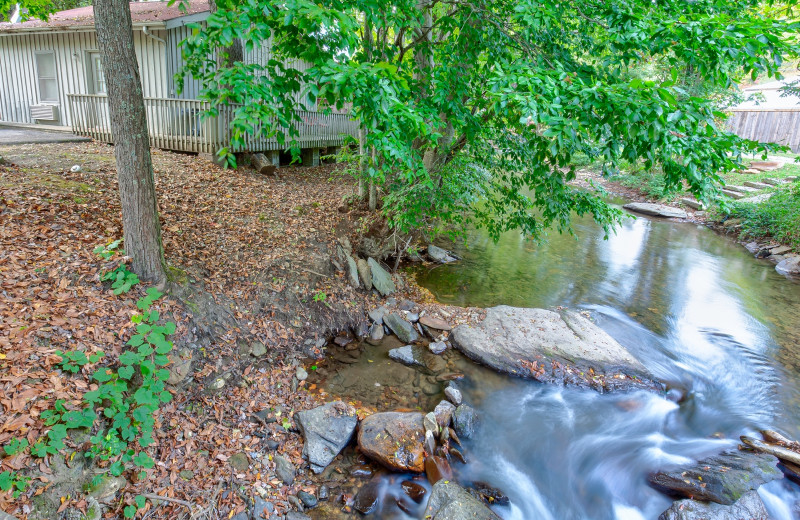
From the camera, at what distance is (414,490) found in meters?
4.34

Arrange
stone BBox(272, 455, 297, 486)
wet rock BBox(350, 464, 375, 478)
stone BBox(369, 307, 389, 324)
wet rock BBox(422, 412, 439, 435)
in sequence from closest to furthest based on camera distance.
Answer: stone BBox(272, 455, 297, 486), wet rock BBox(350, 464, 375, 478), wet rock BBox(422, 412, 439, 435), stone BBox(369, 307, 389, 324)

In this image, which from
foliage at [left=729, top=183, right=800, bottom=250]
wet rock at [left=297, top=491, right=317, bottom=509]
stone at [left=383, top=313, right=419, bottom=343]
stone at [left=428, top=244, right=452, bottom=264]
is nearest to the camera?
wet rock at [left=297, top=491, right=317, bottom=509]

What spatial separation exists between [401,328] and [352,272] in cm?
139

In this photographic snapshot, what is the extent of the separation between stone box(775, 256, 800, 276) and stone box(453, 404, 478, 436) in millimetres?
10734

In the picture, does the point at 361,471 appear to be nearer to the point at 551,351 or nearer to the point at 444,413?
the point at 444,413

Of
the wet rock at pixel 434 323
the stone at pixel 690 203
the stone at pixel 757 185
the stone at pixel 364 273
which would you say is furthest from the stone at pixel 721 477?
the stone at pixel 757 185

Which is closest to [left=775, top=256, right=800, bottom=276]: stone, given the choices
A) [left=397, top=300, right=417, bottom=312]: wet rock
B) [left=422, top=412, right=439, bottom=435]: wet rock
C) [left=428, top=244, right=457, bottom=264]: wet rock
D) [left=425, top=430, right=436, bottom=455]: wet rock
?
[left=428, top=244, right=457, bottom=264]: wet rock

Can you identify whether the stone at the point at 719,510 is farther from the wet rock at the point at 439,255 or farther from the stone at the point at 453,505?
the wet rock at the point at 439,255

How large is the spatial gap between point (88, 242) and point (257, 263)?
2.09 meters

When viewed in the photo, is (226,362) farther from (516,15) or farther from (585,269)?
(585,269)

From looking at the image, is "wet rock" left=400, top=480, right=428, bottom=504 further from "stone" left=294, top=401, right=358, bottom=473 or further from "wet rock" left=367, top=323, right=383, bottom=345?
"wet rock" left=367, top=323, right=383, bottom=345

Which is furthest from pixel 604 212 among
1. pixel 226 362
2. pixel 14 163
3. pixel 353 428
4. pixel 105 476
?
pixel 14 163

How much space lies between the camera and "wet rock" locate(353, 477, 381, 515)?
4.05 m

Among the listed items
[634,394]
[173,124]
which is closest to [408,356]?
[634,394]
